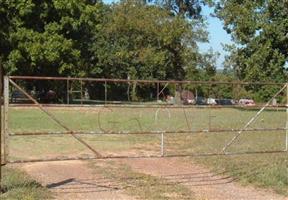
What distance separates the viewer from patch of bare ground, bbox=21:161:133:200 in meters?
10.4

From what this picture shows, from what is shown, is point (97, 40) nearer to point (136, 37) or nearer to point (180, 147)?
point (136, 37)

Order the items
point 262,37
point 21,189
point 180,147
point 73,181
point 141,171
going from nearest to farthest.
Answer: point 21,189 < point 73,181 < point 141,171 < point 180,147 < point 262,37

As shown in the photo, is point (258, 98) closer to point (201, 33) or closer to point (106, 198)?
point (201, 33)

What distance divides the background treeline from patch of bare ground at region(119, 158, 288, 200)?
62.4ft

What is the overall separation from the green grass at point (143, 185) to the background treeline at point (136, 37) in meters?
20.6

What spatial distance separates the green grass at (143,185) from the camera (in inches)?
416

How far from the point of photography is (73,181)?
460 inches

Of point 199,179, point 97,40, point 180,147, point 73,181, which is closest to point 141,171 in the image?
point 199,179

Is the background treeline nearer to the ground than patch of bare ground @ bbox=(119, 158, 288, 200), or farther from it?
farther from it

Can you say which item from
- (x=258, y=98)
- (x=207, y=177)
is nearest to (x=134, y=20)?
(x=258, y=98)

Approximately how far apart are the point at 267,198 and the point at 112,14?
58.2m

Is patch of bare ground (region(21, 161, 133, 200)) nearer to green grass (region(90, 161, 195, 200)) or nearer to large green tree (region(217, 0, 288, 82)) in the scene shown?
green grass (region(90, 161, 195, 200))

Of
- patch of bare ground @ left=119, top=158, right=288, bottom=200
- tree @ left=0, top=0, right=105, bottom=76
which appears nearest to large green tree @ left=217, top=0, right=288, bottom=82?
tree @ left=0, top=0, right=105, bottom=76

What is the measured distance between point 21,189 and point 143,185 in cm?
229
